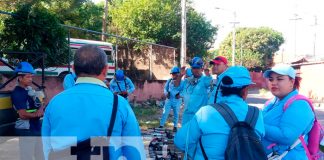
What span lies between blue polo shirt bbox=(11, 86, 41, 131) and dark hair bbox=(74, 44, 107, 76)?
8.35ft

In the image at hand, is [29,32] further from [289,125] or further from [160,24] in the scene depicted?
[160,24]

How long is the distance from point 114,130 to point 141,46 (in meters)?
22.6

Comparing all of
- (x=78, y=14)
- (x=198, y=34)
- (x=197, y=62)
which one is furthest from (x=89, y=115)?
(x=198, y=34)

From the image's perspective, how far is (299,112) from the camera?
8.75 ft

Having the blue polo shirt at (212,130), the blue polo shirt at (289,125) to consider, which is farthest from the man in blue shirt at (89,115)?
the blue polo shirt at (289,125)

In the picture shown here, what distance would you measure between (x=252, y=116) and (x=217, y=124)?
26cm

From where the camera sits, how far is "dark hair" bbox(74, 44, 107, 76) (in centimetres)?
211

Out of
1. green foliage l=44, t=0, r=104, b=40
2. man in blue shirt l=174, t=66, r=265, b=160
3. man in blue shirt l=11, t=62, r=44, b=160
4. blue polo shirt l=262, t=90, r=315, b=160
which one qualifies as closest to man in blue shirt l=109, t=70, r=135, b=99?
green foliage l=44, t=0, r=104, b=40

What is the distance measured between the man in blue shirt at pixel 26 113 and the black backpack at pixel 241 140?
2811 millimetres

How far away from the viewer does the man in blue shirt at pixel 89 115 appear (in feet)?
6.66

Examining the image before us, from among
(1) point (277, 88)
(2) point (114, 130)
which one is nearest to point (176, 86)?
(1) point (277, 88)

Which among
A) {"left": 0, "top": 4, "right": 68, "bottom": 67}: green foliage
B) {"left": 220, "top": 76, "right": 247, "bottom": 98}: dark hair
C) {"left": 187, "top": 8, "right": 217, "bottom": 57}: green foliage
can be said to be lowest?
{"left": 220, "top": 76, "right": 247, "bottom": 98}: dark hair

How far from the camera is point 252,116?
2449 millimetres

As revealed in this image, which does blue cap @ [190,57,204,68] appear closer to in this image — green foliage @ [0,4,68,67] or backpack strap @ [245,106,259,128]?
green foliage @ [0,4,68,67]
